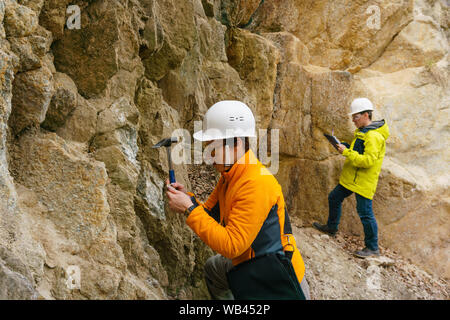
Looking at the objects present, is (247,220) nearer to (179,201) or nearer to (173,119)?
(179,201)

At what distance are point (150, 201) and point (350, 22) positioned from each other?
311 inches

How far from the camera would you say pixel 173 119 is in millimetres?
5180

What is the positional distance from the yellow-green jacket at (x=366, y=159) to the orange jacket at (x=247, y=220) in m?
3.38

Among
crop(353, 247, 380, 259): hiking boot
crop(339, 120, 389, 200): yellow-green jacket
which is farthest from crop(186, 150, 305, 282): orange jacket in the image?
crop(353, 247, 380, 259): hiking boot

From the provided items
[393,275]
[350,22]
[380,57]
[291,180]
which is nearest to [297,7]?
[350,22]

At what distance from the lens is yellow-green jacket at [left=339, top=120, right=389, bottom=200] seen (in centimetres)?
591

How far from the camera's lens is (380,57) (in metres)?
9.73

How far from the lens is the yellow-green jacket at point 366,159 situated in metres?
5.91

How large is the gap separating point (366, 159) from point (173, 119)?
3.32 metres

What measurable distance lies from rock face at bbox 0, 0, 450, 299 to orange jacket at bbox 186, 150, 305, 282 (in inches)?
39.4

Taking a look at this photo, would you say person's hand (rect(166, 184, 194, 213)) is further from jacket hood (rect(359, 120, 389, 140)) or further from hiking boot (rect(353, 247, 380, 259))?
hiking boot (rect(353, 247, 380, 259))

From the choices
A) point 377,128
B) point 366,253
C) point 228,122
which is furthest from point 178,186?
point 366,253
